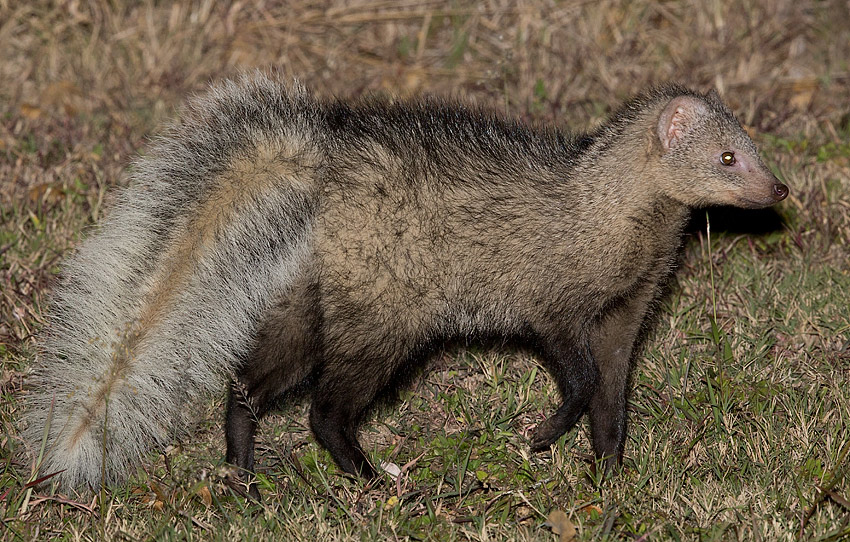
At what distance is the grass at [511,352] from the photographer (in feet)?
12.2

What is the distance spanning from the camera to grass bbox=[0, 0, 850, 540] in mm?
3717

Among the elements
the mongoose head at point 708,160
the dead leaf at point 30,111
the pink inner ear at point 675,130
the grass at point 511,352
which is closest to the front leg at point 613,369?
the grass at point 511,352

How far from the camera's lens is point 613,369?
4.38 meters

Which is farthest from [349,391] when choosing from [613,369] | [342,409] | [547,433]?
[613,369]

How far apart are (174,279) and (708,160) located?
212 centimetres

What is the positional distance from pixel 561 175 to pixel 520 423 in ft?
Result: 3.51

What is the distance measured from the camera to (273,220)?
3.96 meters

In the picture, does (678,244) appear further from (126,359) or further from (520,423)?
(126,359)

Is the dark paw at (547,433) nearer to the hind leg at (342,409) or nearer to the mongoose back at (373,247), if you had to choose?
the mongoose back at (373,247)

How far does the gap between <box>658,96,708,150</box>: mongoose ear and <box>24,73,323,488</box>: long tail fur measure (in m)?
1.37

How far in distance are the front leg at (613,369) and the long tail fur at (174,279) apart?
133 cm

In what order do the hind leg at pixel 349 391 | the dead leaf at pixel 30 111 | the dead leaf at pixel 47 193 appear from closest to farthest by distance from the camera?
the hind leg at pixel 349 391 < the dead leaf at pixel 47 193 < the dead leaf at pixel 30 111

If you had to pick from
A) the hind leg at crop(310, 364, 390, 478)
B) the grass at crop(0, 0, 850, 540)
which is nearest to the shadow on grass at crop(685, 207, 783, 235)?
the grass at crop(0, 0, 850, 540)

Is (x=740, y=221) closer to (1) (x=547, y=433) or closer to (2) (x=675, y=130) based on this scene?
(2) (x=675, y=130)
